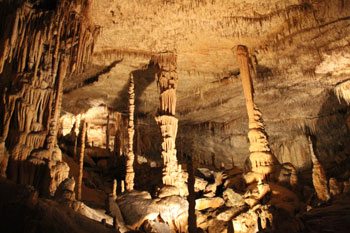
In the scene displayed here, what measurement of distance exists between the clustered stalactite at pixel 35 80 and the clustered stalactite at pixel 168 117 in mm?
3515

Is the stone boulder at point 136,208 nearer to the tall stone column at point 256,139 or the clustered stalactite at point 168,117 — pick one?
the clustered stalactite at point 168,117

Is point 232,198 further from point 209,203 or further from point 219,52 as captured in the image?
point 219,52

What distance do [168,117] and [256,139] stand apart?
360 centimetres

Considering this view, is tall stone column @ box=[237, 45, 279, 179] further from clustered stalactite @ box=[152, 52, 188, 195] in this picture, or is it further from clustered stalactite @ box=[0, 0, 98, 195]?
clustered stalactite @ box=[0, 0, 98, 195]

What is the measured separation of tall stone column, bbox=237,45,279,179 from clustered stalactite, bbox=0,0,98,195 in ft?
21.0

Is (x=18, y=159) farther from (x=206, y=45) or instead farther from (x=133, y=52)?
(x=206, y=45)

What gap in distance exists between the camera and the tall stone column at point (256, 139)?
36.2 feet

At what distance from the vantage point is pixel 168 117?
11.2m

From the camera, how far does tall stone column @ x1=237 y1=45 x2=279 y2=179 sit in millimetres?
11039

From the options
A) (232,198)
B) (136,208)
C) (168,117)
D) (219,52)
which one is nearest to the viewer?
(136,208)

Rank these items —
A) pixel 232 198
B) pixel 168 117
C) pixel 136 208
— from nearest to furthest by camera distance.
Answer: pixel 136 208
pixel 168 117
pixel 232 198

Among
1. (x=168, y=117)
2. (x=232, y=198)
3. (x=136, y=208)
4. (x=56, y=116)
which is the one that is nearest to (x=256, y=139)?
(x=232, y=198)

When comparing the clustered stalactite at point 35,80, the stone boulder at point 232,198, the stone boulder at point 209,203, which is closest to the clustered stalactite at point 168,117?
the stone boulder at point 209,203

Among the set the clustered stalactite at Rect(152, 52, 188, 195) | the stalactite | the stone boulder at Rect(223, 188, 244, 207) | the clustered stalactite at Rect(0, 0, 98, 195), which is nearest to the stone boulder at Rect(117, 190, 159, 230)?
the clustered stalactite at Rect(152, 52, 188, 195)
